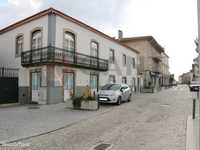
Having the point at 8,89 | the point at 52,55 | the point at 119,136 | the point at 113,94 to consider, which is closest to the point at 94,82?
the point at 113,94

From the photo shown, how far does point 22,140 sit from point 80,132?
78.9 inches

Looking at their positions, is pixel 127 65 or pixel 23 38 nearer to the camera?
pixel 23 38

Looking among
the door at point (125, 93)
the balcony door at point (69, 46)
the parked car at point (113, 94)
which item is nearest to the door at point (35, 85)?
the balcony door at point (69, 46)

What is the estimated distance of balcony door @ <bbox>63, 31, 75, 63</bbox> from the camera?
18.1m

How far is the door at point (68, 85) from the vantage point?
1809cm

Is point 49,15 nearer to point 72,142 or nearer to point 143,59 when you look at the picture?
point 72,142

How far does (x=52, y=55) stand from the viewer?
648 inches

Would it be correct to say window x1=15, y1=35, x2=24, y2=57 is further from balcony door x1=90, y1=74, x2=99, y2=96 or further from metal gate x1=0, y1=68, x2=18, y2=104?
balcony door x1=90, y1=74, x2=99, y2=96

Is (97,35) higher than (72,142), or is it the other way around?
(97,35)

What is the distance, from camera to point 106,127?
873 cm

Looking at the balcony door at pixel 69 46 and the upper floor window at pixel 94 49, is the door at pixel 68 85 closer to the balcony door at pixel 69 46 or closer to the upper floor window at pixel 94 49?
the balcony door at pixel 69 46

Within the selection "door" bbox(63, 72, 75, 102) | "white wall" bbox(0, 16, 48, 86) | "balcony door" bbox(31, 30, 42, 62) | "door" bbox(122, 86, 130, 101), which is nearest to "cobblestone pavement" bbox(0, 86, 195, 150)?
"door" bbox(122, 86, 130, 101)

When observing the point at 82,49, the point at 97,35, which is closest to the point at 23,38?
the point at 82,49

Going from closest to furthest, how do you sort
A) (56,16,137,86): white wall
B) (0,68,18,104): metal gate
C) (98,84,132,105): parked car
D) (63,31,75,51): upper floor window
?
(0,68,18,104): metal gate
(98,84,132,105): parked car
(56,16,137,86): white wall
(63,31,75,51): upper floor window
